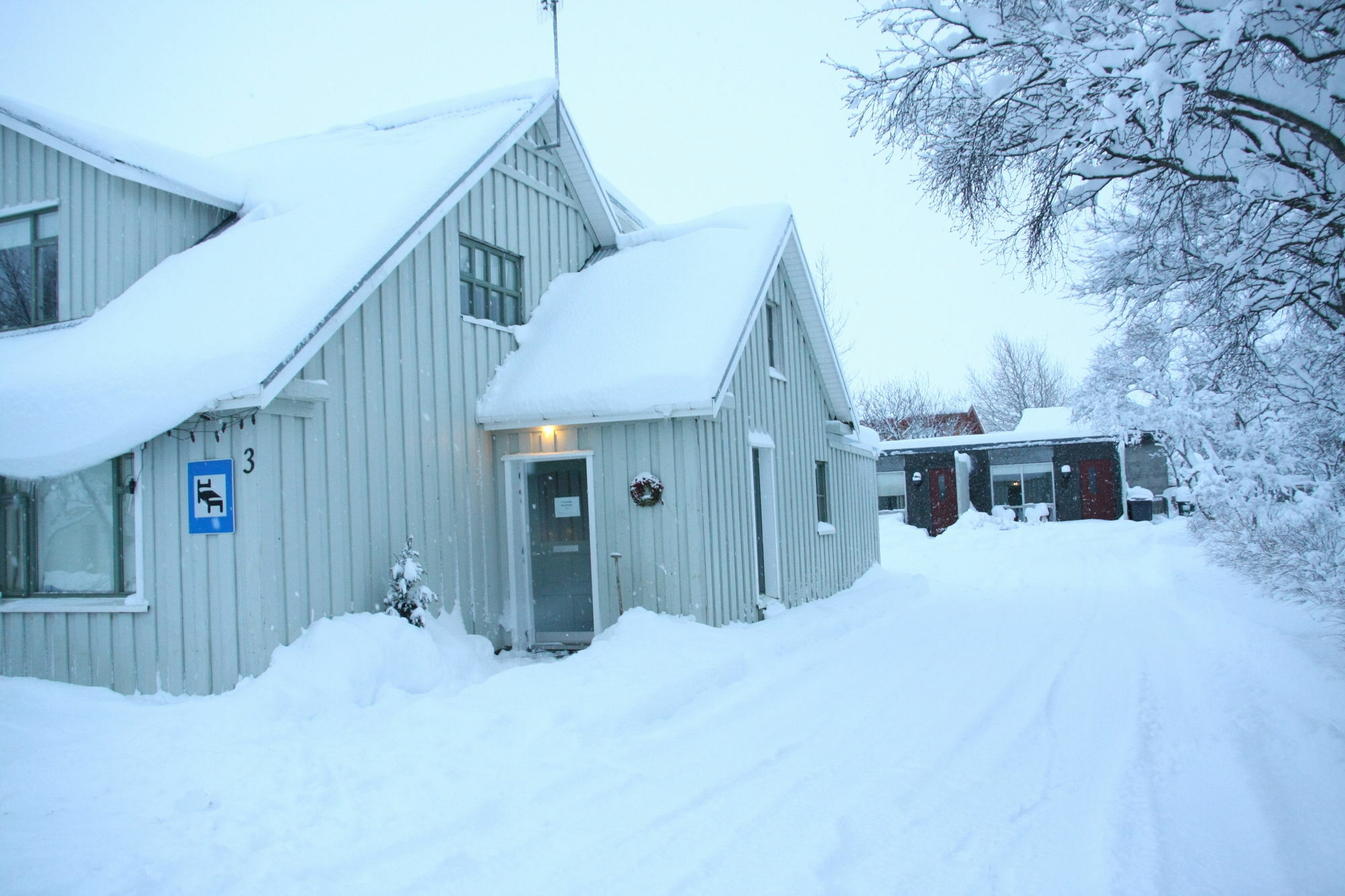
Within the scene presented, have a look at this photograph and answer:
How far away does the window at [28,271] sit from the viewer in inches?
347

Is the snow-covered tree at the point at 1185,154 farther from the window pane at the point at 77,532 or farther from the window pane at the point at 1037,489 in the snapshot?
the window pane at the point at 1037,489

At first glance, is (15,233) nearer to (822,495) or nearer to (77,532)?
(77,532)

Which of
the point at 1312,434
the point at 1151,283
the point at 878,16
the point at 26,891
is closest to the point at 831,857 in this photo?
the point at 26,891

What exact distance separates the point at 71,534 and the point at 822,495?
33.3 feet

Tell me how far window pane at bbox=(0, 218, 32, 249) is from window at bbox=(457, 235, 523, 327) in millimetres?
4550

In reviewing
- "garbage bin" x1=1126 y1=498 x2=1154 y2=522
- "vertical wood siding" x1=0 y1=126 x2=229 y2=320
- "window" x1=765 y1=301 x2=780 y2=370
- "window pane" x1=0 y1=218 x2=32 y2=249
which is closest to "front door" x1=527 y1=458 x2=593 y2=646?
"window" x1=765 y1=301 x2=780 y2=370

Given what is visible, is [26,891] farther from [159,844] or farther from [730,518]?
[730,518]

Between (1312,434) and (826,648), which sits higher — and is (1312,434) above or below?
above

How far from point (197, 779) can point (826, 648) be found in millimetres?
5955

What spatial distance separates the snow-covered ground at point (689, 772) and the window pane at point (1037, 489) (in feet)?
80.8

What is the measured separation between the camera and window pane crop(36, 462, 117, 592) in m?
7.23

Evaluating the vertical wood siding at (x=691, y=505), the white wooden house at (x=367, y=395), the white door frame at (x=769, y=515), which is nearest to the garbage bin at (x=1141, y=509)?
the white wooden house at (x=367, y=395)

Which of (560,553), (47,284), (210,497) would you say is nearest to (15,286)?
(47,284)

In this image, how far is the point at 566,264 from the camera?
11.6 metres
